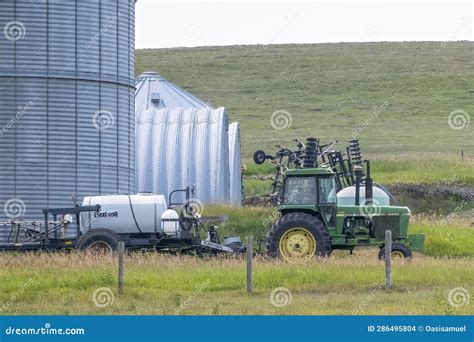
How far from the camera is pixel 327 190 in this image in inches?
1100

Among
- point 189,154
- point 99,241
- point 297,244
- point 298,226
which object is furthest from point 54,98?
point 189,154

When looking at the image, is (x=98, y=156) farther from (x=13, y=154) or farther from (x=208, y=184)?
(x=208, y=184)

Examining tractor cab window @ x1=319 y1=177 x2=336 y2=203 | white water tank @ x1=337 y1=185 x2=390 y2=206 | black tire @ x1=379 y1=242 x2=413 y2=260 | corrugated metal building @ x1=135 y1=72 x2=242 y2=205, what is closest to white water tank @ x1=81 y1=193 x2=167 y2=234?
tractor cab window @ x1=319 y1=177 x2=336 y2=203

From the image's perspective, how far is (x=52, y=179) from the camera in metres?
31.3

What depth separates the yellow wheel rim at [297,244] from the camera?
27.1m

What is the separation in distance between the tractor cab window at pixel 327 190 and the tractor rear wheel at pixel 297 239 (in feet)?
2.83

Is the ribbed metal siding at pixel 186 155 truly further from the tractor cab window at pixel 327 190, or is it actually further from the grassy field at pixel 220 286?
the grassy field at pixel 220 286

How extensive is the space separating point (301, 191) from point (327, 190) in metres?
0.55

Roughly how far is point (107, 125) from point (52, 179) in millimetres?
2059

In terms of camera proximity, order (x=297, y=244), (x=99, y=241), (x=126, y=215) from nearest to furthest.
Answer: (x=297, y=244) < (x=99, y=241) < (x=126, y=215)

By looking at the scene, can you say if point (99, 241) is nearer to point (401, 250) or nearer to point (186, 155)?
point (401, 250)

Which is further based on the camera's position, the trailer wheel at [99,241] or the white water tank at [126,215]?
the white water tank at [126,215]

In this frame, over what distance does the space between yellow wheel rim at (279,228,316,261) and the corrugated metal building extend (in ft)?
39.2

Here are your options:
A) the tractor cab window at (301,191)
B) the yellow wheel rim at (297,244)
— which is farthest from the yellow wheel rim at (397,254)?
the tractor cab window at (301,191)
